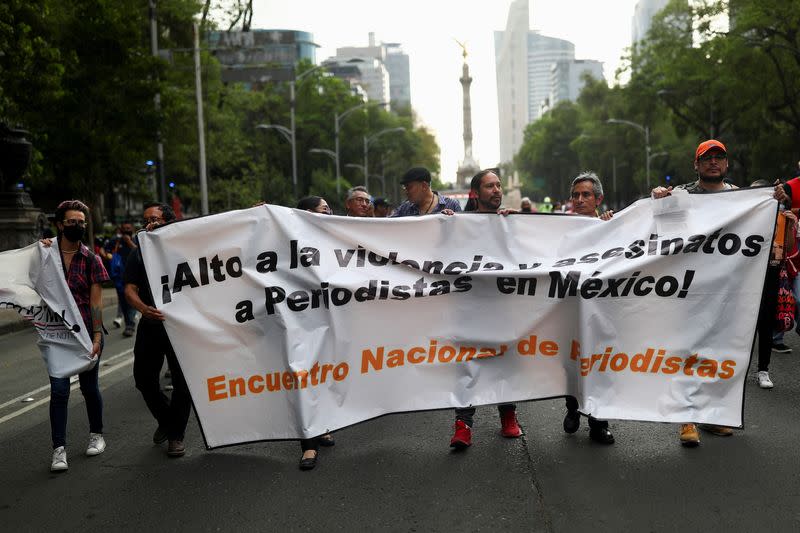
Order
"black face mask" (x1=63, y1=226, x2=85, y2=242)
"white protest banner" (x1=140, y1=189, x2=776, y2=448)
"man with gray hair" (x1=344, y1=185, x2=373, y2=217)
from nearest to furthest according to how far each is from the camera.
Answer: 1. "white protest banner" (x1=140, y1=189, x2=776, y2=448)
2. "black face mask" (x1=63, y1=226, x2=85, y2=242)
3. "man with gray hair" (x1=344, y1=185, x2=373, y2=217)

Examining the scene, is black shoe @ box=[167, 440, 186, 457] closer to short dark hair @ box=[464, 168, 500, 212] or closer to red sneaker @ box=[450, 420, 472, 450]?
red sneaker @ box=[450, 420, 472, 450]

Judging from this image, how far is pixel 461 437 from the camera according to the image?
6152 mm

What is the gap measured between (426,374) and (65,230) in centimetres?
258

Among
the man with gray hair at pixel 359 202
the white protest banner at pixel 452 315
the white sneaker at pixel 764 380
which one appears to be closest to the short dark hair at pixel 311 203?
the man with gray hair at pixel 359 202

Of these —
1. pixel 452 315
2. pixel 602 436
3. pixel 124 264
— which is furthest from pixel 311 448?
pixel 124 264

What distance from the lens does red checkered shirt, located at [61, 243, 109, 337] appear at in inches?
250

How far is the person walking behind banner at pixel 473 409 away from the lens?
6176mm

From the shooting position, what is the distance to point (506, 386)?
20.3 feet

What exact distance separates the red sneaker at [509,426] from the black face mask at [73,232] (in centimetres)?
311

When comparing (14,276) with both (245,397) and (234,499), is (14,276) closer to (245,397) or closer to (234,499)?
(245,397)

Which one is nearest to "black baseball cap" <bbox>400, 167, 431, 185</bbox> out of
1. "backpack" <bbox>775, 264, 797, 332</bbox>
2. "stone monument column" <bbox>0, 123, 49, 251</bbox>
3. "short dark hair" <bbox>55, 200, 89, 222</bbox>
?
"short dark hair" <bbox>55, 200, 89, 222</bbox>

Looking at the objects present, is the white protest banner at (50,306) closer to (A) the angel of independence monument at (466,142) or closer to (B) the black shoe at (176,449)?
(B) the black shoe at (176,449)

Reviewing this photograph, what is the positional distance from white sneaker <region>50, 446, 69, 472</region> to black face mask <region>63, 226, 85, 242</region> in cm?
138

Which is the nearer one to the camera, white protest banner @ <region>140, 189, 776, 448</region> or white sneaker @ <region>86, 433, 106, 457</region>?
white protest banner @ <region>140, 189, 776, 448</region>
